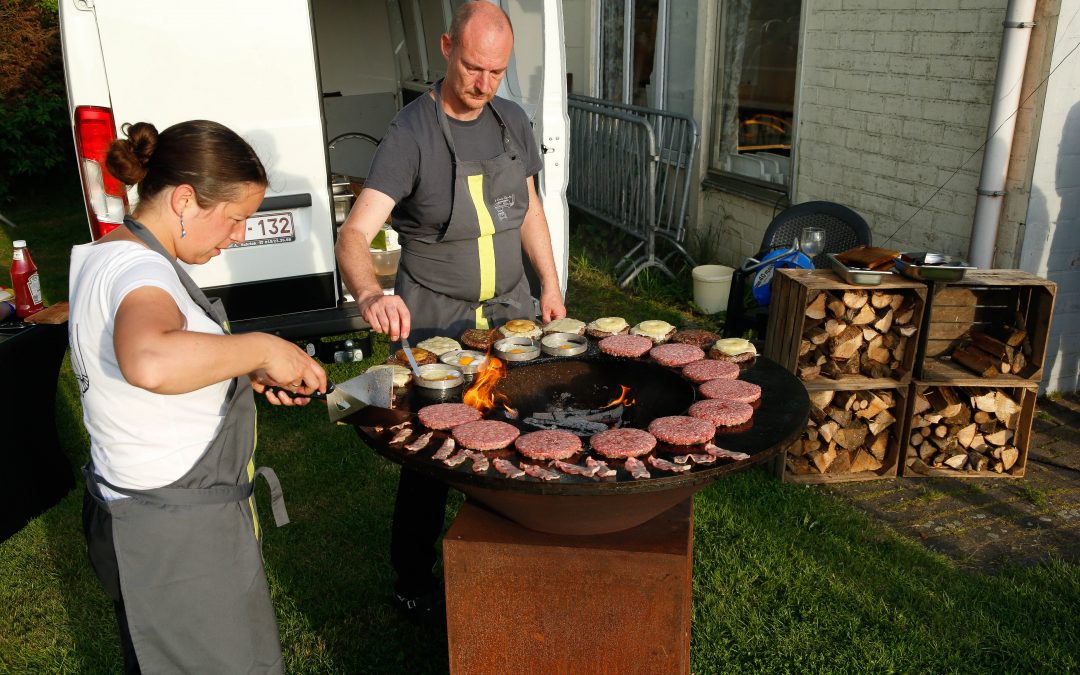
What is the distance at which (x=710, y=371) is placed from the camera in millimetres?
2807

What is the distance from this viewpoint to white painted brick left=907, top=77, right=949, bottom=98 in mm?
5195

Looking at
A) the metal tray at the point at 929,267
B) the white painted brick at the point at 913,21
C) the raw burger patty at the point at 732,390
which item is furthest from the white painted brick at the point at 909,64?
the raw burger patty at the point at 732,390

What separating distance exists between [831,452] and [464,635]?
259cm

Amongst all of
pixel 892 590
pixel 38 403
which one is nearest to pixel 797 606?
pixel 892 590

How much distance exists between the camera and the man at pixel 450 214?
3.08 metres

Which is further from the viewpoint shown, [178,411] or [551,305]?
[551,305]

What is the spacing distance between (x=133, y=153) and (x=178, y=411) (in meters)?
0.61

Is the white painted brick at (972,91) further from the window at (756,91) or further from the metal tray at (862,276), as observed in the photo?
the window at (756,91)

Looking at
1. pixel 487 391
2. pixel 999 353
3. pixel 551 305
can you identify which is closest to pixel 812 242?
pixel 999 353

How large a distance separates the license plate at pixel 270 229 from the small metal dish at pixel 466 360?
2.12 m

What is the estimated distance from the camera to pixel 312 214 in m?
4.74

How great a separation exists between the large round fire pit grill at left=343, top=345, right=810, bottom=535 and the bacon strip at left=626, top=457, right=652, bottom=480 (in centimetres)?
2

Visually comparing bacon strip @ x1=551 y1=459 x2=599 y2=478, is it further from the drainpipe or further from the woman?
the drainpipe

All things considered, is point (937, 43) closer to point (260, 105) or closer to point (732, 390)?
point (732, 390)
